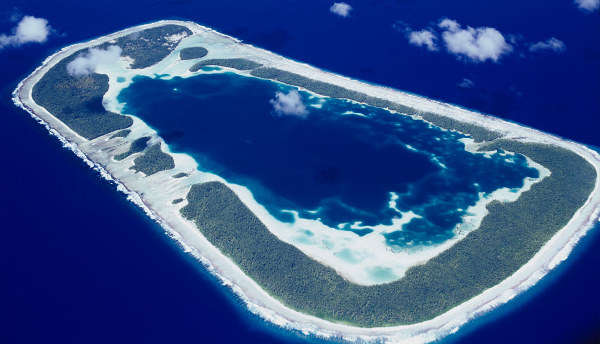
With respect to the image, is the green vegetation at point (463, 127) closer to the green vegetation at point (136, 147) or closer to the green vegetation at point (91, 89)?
the green vegetation at point (136, 147)

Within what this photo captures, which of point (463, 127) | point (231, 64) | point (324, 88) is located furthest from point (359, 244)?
point (231, 64)

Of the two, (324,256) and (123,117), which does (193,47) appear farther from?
(324,256)

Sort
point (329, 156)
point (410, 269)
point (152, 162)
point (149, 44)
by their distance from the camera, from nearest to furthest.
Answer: point (410, 269) → point (152, 162) → point (329, 156) → point (149, 44)

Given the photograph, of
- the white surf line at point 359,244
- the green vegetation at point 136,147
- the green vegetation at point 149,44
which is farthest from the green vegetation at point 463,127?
the green vegetation at point 149,44

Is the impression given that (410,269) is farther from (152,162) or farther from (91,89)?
(91,89)

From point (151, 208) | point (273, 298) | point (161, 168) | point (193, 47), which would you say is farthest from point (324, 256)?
point (193, 47)

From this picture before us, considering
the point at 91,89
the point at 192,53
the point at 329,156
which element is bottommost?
the point at 329,156

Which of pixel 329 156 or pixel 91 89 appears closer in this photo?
pixel 329 156
